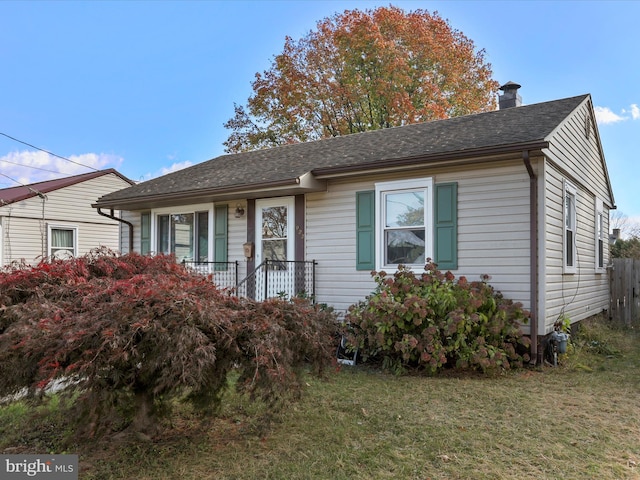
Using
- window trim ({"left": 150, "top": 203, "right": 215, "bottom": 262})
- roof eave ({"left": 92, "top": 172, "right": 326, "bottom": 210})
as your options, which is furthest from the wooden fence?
window trim ({"left": 150, "top": 203, "right": 215, "bottom": 262})

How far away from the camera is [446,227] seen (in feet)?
23.2

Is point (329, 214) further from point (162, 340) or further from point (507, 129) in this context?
point (162, 340)

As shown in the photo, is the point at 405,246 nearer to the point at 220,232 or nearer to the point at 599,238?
the point at 220,232

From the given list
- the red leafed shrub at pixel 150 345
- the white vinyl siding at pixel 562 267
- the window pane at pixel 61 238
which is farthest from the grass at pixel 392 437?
the window pane at pixel 61 238

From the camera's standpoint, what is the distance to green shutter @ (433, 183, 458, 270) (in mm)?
7031

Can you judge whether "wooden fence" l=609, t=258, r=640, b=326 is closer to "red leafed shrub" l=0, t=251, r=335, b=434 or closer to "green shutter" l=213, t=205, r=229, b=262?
"green shutter" l=213, t=205, r=229, b=262

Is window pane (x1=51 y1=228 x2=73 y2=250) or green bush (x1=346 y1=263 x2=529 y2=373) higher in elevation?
window pane (x1=51 y1=228 x2=73 y2=250)

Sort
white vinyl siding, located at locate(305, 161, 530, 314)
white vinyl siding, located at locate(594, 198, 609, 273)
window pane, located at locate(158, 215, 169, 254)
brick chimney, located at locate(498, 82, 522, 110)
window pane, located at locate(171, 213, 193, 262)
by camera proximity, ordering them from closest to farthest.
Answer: white vinyl siding, located at locate(305, 161, 530, 314), brick chimney, located at locate(498, 82, 522, 110), white vinyl siding, located at locate(594, 198, 609, 273), window pane, located at locate(171, 213, 193, 262), window pane, located at locate(158, 215, 169, 254)

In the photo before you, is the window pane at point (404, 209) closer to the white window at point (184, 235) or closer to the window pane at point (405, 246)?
the window pane at point (405, 246)

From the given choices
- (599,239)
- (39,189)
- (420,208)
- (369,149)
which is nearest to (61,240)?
(39,189)

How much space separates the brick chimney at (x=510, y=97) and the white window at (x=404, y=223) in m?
3.52

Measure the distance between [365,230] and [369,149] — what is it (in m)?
1.65

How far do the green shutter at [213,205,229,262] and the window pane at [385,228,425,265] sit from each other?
3431 mm

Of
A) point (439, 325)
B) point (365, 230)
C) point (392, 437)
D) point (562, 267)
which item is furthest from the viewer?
point (365, 230)
